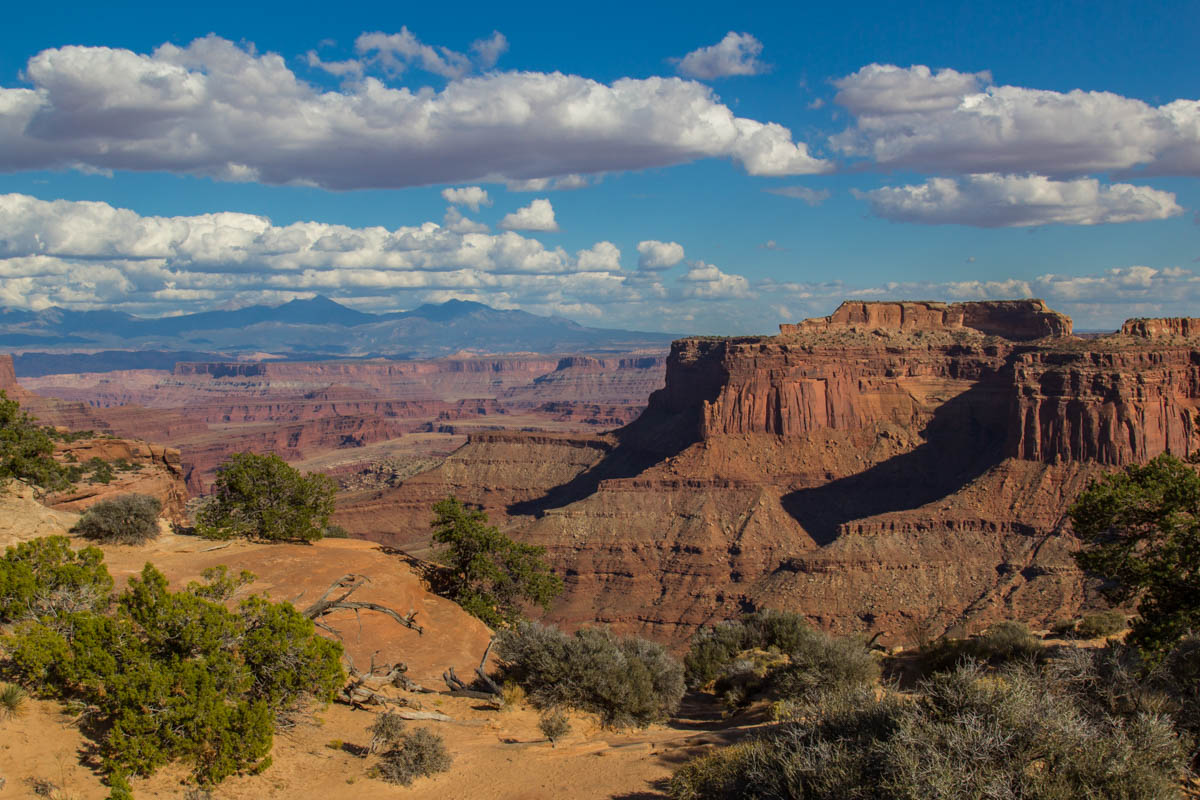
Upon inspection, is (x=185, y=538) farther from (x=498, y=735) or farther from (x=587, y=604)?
(x=587, y=604)

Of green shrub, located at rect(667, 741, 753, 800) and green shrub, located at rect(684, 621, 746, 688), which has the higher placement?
green shrub, located at rect(667, 741, 753, 800)

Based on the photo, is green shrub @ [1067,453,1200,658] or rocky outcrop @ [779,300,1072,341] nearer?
green shrub @ [1067,453,1200,658]

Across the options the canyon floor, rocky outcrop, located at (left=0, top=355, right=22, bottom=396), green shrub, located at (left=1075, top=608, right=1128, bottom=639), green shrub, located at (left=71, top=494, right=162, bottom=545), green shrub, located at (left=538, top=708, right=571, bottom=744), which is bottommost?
green shrub, located at (left=1075, top=608, right=1128, bottom=639)

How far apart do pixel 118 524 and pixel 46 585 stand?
15243 mm

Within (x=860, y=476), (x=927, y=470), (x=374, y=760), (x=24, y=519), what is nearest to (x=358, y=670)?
(x=374, y=760)

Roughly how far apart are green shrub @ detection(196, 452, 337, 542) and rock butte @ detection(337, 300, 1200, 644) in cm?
3873

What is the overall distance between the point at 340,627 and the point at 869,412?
270 feet

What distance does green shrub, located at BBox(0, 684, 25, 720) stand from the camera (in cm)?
1864

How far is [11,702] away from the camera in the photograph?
18.6 metres

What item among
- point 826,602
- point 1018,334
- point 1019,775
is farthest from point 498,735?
Result: point 1018,334

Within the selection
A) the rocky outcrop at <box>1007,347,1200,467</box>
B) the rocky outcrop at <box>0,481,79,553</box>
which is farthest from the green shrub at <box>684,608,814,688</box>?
the rocky outcrop at <box>1007,347,1200,467</box>

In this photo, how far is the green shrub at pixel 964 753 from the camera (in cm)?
1366

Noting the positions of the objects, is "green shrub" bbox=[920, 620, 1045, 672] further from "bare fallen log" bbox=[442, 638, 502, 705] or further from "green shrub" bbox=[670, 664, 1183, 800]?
"bare fallen log" bbox=[442, 638, 502, 705]

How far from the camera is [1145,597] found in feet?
79.1
